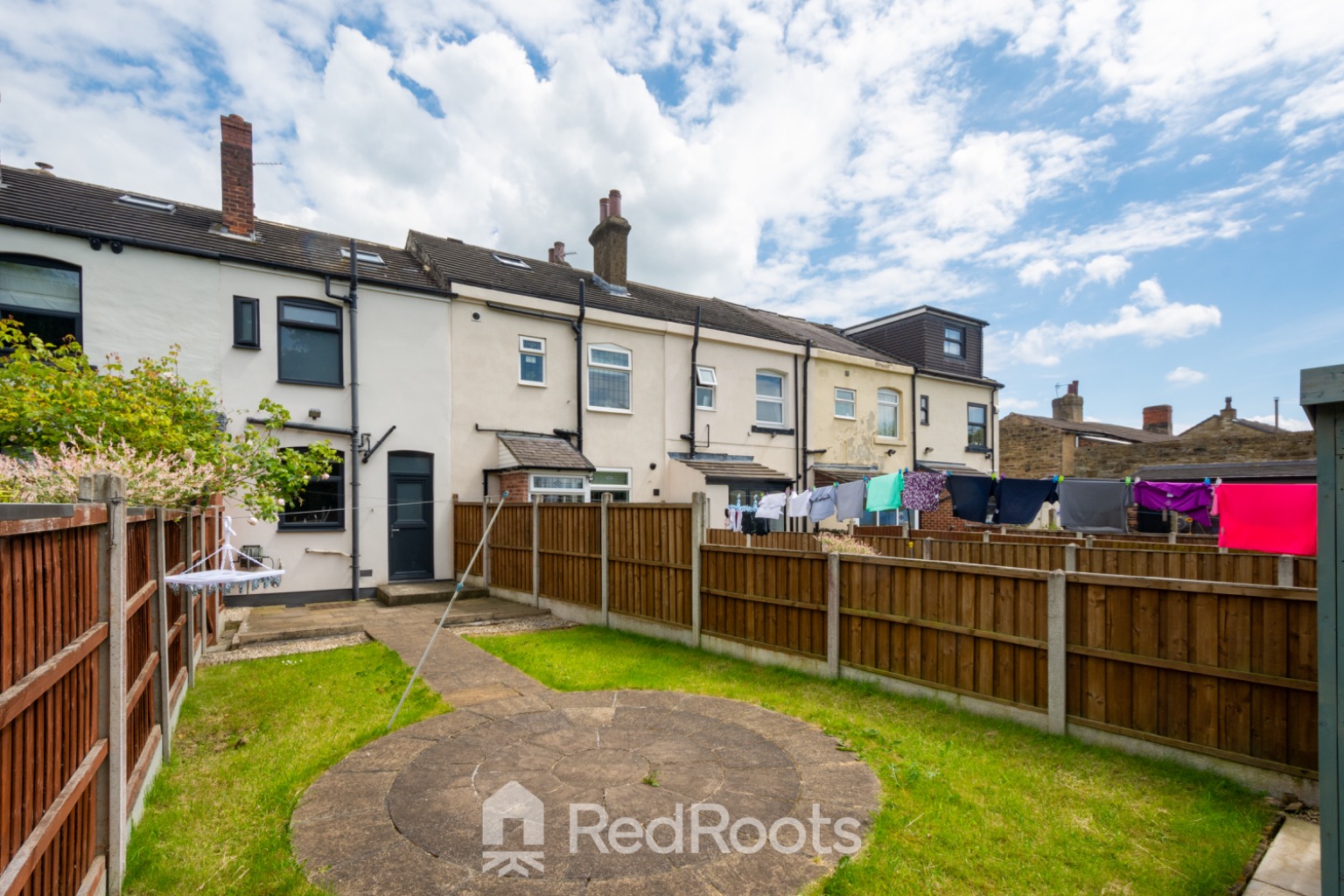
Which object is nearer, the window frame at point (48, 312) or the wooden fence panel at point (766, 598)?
the wooden fence panel at point (766, 598)

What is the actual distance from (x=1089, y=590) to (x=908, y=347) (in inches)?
770

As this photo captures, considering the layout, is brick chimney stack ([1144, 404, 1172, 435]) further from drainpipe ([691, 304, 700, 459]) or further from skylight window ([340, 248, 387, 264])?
skylight window ([340, 248, 387, 264])

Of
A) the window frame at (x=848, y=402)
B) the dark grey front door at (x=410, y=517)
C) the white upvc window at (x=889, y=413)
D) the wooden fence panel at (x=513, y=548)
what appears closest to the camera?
the wooden fence panel at (x=513, y=548)

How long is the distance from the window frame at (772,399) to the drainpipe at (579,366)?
5701mm

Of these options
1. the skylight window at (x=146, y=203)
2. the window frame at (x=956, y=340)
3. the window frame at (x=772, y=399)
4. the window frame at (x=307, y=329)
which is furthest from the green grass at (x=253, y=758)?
the window frame at (x=956, y=340)

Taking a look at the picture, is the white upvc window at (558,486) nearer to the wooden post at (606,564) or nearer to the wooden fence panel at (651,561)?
the wooden post at (606,564)

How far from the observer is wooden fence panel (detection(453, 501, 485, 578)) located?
12570 mm

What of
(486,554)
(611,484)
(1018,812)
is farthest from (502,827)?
(611,484)

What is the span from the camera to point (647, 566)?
898cm

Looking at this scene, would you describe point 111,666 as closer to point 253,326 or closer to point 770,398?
point 253,326

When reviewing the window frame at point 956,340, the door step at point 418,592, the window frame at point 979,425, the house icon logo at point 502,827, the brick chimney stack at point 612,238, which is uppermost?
the brick chimney stack at point 612,238

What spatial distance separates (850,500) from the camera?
12211 millimetres

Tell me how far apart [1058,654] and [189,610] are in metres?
7.92

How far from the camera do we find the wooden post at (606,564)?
9562 millimetres
